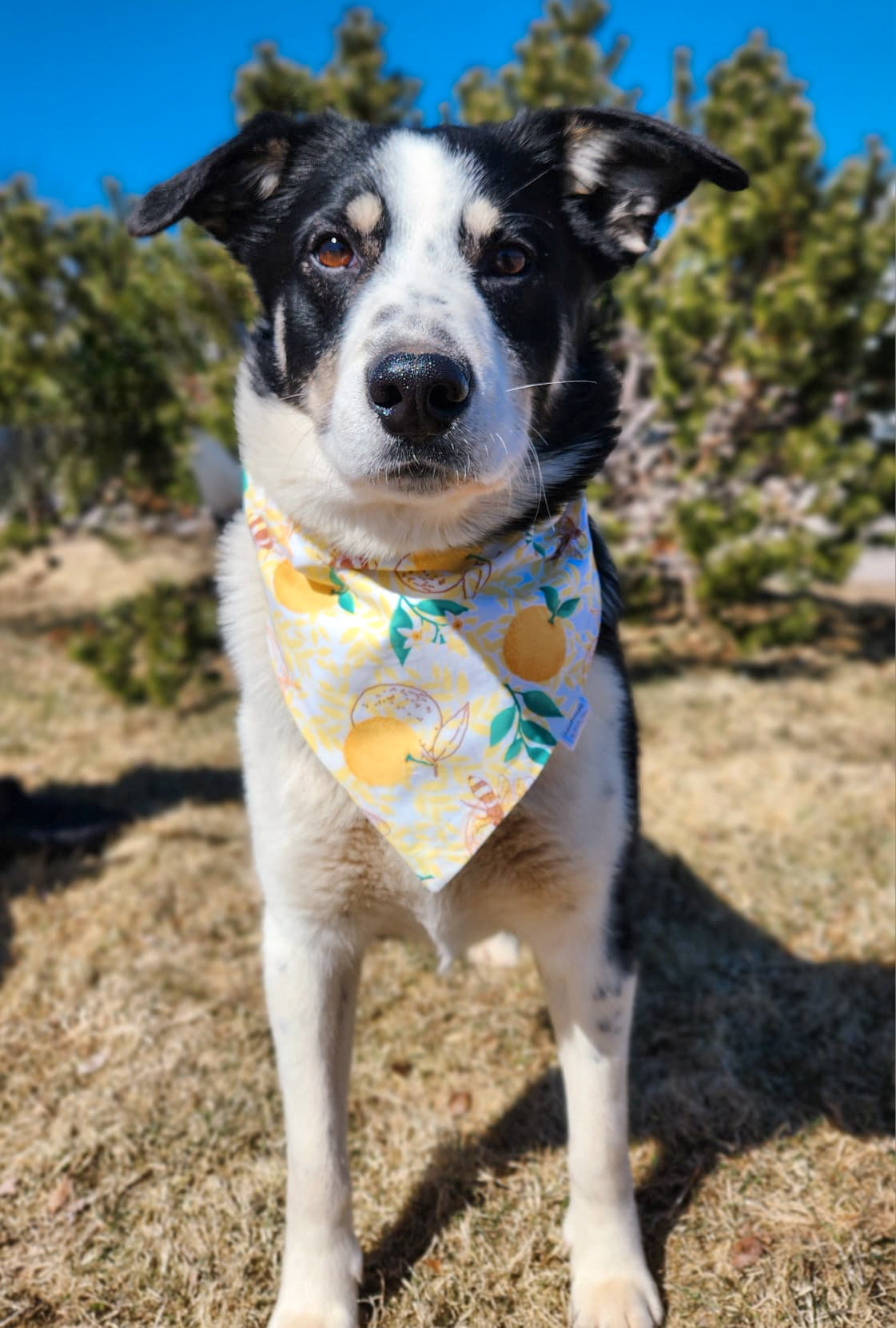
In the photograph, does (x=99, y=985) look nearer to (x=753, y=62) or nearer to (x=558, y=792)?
(x=558, y=792)

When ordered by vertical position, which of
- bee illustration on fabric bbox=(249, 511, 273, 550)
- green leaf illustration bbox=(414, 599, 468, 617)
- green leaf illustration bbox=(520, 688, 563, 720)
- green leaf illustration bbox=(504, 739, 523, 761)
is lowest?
green leaf illustration bbox=(504, 739, 523, 761)

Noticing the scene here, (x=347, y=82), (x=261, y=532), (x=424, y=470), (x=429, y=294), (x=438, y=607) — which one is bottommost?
(x=438, y=607)

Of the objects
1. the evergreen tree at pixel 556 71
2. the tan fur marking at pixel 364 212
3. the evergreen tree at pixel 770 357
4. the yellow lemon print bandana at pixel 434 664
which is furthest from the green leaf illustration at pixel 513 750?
the evergreen tree at pixel 556 71

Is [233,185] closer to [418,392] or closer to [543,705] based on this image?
[418,392]

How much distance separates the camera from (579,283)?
2.23 meters

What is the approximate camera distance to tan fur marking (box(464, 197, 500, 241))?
6.36ft

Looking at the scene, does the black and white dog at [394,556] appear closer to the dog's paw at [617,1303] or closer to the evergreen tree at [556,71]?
the dog's paw at [617,1303]

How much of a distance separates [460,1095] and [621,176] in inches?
95.6

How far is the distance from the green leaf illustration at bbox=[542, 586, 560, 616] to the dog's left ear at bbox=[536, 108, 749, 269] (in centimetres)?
87

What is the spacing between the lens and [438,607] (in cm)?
204

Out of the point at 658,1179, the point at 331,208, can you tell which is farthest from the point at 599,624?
the point at 658,1179

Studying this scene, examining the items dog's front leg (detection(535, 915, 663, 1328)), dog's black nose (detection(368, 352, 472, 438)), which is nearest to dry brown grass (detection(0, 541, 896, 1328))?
dog's front leg (detection(535, 915, 663, 1328))

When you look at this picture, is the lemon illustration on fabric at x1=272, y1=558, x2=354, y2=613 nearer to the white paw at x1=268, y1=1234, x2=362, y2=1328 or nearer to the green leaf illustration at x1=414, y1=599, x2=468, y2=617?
the green leaf illustration at x1=414, y1=599, x2=468, y2=617

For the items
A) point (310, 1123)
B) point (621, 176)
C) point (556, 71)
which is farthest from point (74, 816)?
point (556, 71)
